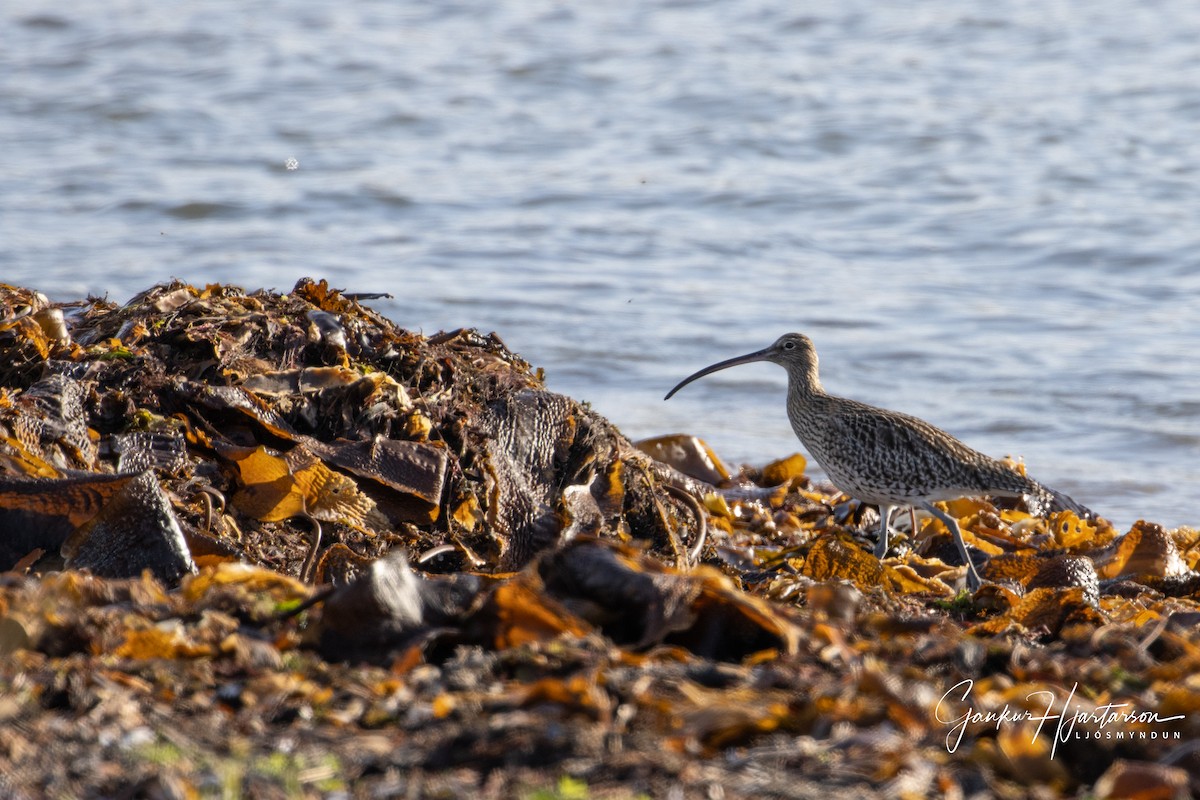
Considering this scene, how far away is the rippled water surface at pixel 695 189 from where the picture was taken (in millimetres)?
9000

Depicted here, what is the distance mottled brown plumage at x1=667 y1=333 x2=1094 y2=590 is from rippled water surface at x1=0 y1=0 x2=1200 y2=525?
1.32m

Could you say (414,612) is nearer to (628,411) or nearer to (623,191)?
(628,411)

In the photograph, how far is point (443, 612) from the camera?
2852mm

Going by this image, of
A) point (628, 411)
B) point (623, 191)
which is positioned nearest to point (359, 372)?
point (628, 411)

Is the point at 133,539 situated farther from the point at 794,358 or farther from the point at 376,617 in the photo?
the point at 794,358

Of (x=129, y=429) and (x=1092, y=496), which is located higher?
(x=129, y=429)

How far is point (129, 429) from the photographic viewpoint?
4121mm

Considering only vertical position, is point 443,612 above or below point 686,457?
above

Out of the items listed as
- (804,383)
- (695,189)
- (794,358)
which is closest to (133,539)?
(804,383)

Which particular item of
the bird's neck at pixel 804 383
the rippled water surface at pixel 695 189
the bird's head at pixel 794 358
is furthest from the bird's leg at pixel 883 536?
the rippled water surface at pixel 695 189

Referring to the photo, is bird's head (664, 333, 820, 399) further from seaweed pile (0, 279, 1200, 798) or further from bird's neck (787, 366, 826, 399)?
seaweed pile (0, 279, 1200, 798)

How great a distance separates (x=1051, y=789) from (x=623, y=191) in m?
11.3

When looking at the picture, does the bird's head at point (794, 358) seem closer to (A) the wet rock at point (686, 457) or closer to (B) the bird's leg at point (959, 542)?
(A) the wet rock at point (686, 457)

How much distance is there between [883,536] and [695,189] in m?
8.25
